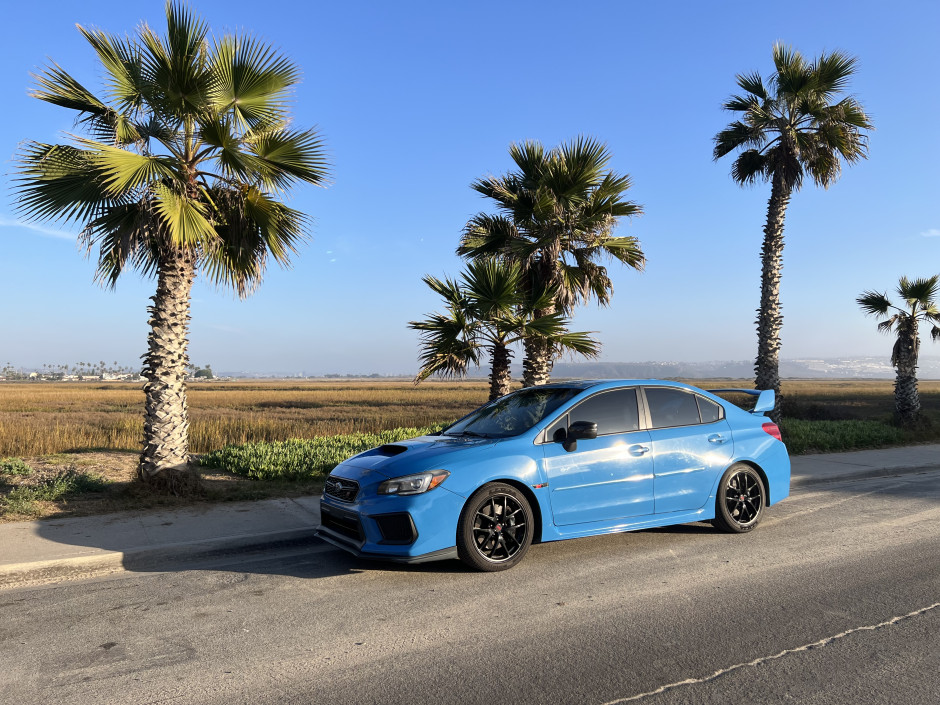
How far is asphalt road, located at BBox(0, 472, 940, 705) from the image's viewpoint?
340cm

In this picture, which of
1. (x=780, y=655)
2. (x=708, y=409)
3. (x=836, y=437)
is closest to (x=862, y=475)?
(x=836, y=437)

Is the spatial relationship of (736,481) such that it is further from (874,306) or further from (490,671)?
(874,306)

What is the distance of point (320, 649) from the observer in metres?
3.92

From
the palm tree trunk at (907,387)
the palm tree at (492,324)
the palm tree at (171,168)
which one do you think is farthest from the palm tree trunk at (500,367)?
the palm tree trunk at (907,387)

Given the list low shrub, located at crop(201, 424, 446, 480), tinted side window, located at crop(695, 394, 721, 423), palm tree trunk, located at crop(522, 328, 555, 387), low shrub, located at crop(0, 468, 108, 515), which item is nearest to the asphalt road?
tinted side window, located at crop(695, 394, 721, 423)

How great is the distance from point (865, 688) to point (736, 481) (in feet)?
11.5

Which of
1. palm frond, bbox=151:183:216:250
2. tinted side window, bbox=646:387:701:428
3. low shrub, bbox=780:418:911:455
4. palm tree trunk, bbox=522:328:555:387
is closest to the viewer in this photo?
tinted side window, bbox=646:387:701:428

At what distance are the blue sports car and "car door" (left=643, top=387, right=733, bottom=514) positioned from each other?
12 millimetres

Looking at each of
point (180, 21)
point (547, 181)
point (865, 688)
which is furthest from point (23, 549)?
point (547, 181)

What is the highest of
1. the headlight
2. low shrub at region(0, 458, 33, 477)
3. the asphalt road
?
the headlight

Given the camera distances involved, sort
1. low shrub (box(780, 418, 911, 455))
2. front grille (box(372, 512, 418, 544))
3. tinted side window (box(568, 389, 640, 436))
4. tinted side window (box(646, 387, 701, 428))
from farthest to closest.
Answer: low shrub (box(780, 418, 911, 455)) → tinted side window (box(646, 387, 701, 428)) → tinted side window (box(568, 389, 640, 436)) → front grille (box(372, 512, 418, 544))

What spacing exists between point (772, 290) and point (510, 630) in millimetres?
16524

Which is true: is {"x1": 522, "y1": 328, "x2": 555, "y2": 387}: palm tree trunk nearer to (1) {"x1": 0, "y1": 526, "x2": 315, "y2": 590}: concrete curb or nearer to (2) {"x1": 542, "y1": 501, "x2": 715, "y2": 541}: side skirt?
(2) {"x1": 542, "y1": 501, "x2": 715, "y2": 541}: side skirt

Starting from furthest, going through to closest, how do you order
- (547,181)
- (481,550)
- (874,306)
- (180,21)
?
(874,306)
(547,181)
(180,21)
(481,550)
